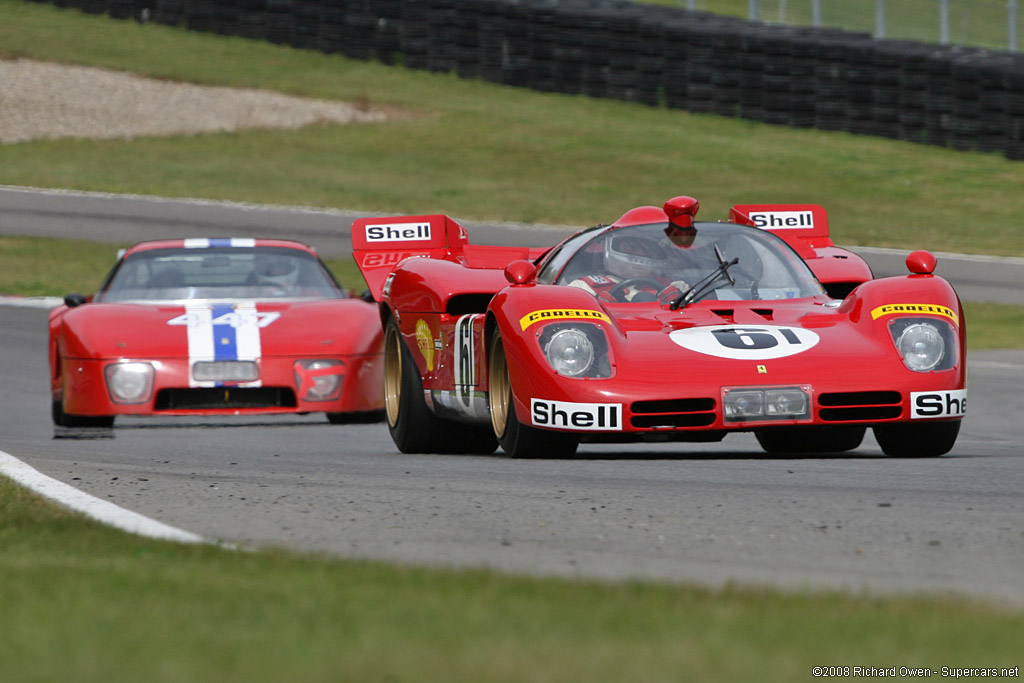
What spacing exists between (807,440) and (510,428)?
6.83ft

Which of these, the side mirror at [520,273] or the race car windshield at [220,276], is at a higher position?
the side mirror at [520,273]

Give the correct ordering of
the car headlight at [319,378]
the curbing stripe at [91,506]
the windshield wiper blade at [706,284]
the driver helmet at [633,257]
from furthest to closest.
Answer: the car headlight at [319,378] → the driver helmet at [633,257] → the windshield wiper blade at [706,284] → the curbing stripe at [91,506]

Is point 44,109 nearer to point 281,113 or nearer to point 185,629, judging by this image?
point 281,113

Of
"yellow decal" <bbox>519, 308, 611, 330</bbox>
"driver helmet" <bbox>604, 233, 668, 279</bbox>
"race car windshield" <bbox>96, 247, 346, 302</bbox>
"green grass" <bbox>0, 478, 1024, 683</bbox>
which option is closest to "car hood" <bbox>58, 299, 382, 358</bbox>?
"race car windshield" <bbox>96, 247, 346, 302</bbox>

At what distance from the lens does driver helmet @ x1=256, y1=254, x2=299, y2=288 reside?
11.4m

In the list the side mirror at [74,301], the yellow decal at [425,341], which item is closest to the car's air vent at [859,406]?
the yellow decal at [425,341]

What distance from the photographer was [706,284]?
7820 mm

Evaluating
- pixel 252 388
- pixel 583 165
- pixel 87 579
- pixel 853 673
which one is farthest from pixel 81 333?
pixel 583 165

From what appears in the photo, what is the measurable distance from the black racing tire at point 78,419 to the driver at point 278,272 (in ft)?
4.58

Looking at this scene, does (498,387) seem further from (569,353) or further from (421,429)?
(421,429)

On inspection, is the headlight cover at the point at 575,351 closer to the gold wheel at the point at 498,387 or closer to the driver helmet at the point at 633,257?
the gold wheel at the point at 498,387

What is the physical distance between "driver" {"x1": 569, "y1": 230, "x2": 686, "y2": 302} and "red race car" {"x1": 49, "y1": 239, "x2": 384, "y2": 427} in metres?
2.78

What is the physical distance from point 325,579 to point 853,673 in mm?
1430

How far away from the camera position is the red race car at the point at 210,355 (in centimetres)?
1016
